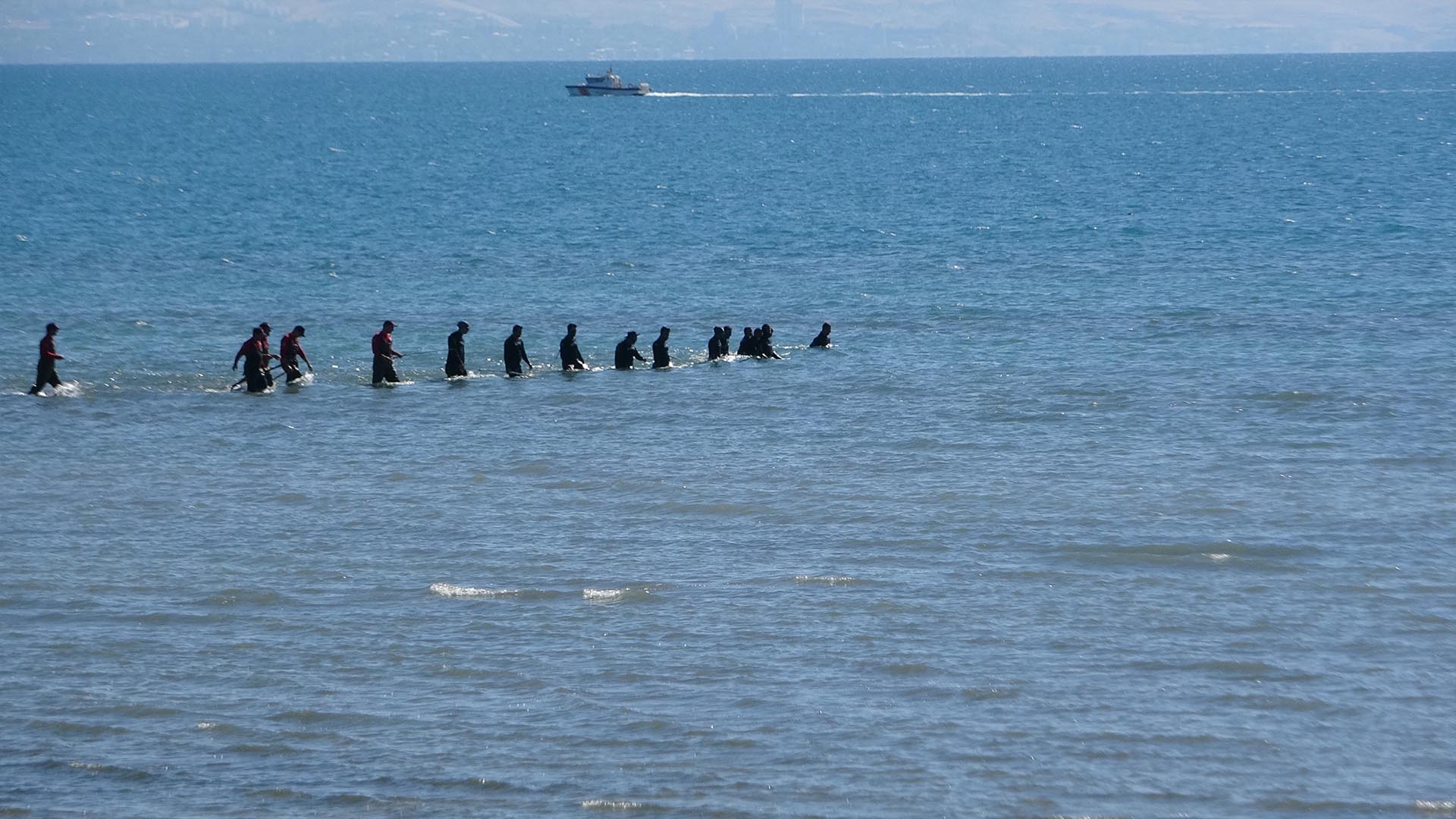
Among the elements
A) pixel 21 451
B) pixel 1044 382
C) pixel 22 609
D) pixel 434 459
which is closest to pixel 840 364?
pixel 1044 382

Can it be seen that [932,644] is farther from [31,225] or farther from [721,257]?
[31,225]

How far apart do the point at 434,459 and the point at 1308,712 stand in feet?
40.9

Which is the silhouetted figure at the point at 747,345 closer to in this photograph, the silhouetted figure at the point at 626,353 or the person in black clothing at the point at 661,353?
the person in black clothing at the point at 661,353

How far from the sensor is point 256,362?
2636cm

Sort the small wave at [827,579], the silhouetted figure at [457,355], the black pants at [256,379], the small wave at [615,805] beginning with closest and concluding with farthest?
the small wave at [615,805], the small wave at [827,579], the black pants at [256,379], the silhouetted figure at [457,355]

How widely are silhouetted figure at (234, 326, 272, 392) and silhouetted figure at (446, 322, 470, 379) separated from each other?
9.77ft

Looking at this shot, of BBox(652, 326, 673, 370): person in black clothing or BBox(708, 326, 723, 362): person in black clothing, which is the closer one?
BBox(652, 326, 673, 370): person in black clothing

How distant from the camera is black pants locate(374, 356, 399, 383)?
27281 millimetres

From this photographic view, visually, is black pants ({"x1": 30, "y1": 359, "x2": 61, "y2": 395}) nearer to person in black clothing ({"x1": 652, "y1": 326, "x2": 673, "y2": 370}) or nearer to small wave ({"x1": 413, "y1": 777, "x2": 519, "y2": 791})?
person in black clothing ({"x1": 652, "y1": 326, "x2": 673, "y2": 370})

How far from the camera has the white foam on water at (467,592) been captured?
1572 centimetres

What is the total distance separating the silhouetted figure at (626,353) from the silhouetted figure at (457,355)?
Answer: 265 centimetres

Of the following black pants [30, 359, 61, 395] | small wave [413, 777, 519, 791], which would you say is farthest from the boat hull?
small wave [413, 777, 519, 791]

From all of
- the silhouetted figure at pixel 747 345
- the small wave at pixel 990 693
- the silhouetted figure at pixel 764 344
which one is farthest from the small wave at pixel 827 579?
the silhouetted figure at pixel 747 345

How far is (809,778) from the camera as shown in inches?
460
